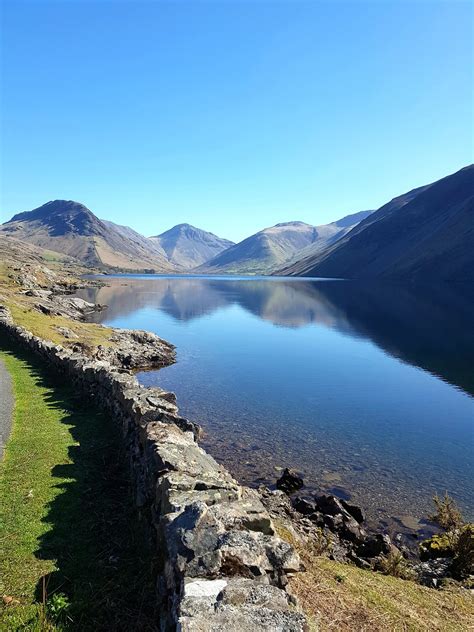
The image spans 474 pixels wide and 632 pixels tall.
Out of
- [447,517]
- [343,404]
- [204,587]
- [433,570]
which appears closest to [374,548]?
[433,570]

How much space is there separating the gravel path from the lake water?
559 inches

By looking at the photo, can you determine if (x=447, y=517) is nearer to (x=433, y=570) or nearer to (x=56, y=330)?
(x=433, y=570)

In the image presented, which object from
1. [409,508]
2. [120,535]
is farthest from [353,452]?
[120,535]

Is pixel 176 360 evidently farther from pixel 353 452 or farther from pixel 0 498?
pixel 0 498

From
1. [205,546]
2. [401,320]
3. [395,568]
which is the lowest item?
[401,320]

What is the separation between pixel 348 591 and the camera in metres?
10.1

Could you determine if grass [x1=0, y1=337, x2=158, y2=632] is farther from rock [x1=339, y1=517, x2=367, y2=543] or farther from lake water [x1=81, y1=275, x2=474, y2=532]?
lake water [x1=81, y1=275, x2=474, y2=532]

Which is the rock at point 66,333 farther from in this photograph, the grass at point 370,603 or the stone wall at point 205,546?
the grass at point 370,603

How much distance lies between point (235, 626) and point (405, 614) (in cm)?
606

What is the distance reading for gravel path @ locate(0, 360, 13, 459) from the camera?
1767 centimetres

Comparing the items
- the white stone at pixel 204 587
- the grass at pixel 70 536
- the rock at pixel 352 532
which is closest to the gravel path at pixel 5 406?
Answer: the grass at pixel 70 536

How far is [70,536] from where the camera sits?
36.2 ft

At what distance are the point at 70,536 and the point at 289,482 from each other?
17701 mm

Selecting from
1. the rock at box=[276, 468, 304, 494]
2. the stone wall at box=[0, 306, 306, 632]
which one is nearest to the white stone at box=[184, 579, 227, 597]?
the stone wall at box=[0, 306, 306, 632]
